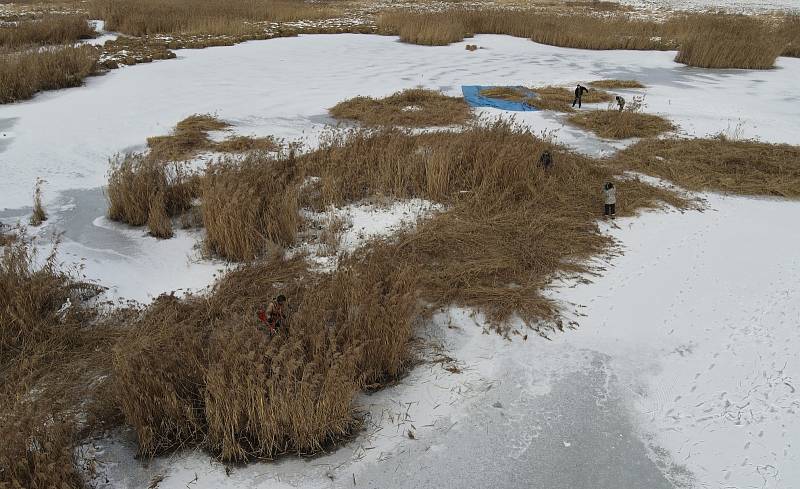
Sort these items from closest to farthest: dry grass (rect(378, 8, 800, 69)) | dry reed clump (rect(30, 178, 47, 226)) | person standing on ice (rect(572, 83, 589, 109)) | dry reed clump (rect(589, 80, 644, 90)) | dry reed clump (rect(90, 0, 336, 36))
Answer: dry reed clump (rect(30, 178, 47, 226)) < person standing on ice (rect(572, 83, 589, 109)) < dry reed clump (rect(589, 80, 644, 90)) < dry grass (rect(378, 8, 800, 69)) < dry reed clump (rect(90, 0, 336, 36))

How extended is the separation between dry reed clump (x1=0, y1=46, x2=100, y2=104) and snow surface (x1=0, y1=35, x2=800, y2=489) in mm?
1322

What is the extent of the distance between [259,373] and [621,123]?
27.6ft

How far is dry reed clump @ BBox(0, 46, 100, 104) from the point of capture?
991cm

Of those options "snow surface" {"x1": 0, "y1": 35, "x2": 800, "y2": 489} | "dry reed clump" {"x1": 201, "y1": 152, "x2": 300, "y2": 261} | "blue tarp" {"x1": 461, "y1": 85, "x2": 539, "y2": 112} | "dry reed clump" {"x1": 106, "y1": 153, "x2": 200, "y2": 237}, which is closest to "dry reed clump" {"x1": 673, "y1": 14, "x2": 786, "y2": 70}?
"blue tarp" {"x1": 461, "y1": 85, "x2": 539, "y2": 112}

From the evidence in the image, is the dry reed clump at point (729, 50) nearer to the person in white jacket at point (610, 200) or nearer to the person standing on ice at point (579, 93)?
the person standing on ice at point (579, 93)

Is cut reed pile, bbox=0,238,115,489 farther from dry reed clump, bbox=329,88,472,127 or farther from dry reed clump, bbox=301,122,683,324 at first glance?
dry reed clump, bbox=329,88,472,127

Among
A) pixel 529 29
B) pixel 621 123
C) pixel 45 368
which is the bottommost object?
pixel 45 368

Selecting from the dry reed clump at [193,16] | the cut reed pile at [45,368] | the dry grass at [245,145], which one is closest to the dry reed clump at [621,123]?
the dry grass at [245,145]

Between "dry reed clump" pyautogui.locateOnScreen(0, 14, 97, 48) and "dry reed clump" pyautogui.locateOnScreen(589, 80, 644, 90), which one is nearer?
"dry reed clump" pyautogui.locateOnScreen(589, 80, 644, 90)

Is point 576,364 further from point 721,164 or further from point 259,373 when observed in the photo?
point 721,164

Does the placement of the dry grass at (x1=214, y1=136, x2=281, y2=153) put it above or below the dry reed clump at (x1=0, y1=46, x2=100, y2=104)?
below

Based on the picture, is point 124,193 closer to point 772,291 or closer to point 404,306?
point 404,306

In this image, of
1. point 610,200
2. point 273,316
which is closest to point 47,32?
point 273,316

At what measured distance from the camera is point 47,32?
1573 centimetres
